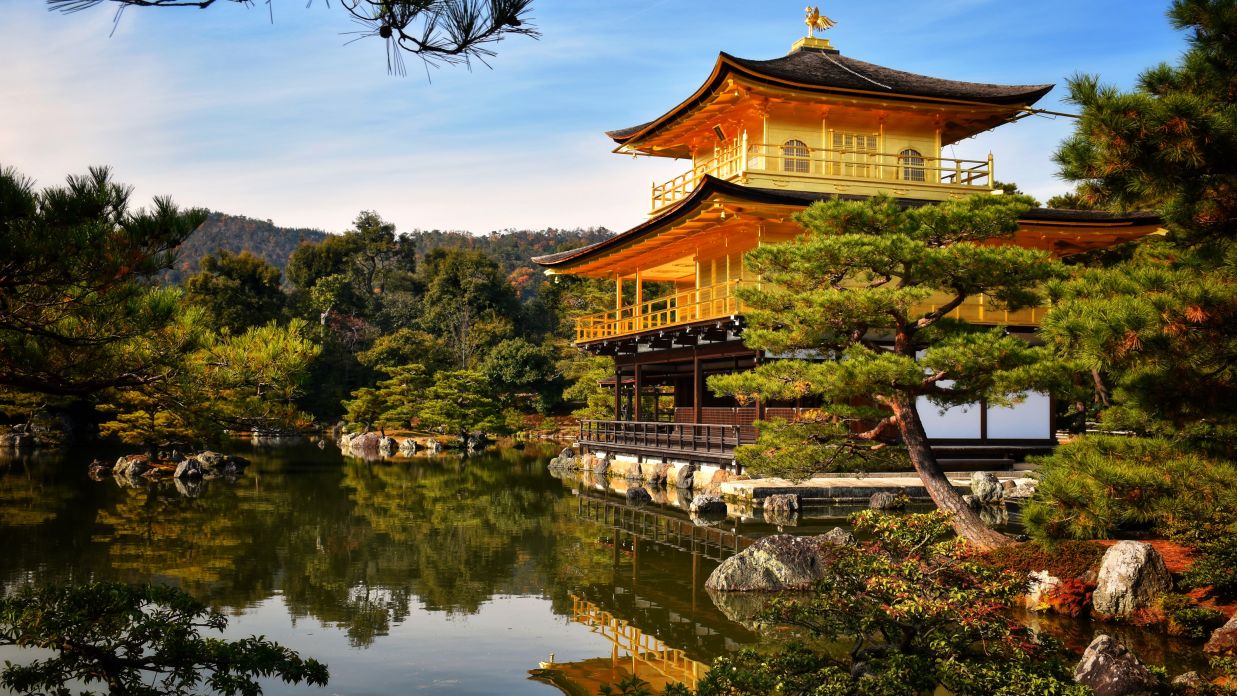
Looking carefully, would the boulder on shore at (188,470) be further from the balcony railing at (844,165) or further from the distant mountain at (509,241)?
the distant mountain at (509,241)

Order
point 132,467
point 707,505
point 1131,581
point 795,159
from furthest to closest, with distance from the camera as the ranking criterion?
point 132,467 < point 795,159 < point 707,505 < point 1131,581

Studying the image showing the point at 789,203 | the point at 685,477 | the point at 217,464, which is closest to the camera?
the point at 789,203

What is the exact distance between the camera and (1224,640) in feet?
24.7

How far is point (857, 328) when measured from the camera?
36.7 ft

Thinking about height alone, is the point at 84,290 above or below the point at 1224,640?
above

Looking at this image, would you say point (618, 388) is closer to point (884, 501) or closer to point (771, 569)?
point (884, 501)

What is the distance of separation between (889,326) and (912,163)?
448 inches

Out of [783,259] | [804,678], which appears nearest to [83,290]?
[804,678]

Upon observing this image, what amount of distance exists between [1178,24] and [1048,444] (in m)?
14.6

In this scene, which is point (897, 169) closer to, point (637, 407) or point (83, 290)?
point (637, 407)

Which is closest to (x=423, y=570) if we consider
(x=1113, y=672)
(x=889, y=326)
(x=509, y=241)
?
(x=889, y=326)

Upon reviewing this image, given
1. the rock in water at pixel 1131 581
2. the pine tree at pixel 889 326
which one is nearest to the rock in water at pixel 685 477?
the pine tree at pixel 889 326

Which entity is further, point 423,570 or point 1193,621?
point 423,570

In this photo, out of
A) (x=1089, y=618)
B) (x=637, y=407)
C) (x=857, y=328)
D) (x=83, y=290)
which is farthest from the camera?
(x=637, y=407)
